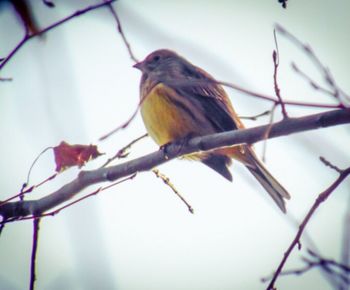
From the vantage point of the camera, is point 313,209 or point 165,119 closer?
point 313,209

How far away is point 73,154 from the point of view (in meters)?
3.31

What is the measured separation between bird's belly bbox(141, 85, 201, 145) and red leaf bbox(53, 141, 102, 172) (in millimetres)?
1343

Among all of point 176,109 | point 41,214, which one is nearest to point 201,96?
point 176,109

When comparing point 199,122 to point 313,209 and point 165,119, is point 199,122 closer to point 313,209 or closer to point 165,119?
point 165,119

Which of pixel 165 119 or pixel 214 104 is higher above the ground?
pixel 165 119

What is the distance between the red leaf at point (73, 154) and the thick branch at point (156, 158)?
0.31 feet

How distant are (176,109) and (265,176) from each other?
1002 millimetres

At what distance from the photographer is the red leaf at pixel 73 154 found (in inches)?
128

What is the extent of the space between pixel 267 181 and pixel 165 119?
3.46 feet

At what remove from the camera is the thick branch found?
2.62m

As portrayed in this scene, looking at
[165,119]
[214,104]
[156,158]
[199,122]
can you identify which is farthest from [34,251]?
[214,104]

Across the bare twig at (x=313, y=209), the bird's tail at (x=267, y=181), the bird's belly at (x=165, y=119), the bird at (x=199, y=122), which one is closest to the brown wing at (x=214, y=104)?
the bird at (x=199, y=122)

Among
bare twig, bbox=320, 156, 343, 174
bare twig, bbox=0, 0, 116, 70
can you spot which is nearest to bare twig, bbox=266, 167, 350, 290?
bare twig, bbox=320, 156, 343, 174

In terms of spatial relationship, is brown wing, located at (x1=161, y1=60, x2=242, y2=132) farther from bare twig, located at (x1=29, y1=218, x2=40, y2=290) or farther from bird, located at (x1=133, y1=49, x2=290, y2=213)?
bare twig, located at (x1=29, y1=218, x2=40, y2=290)
